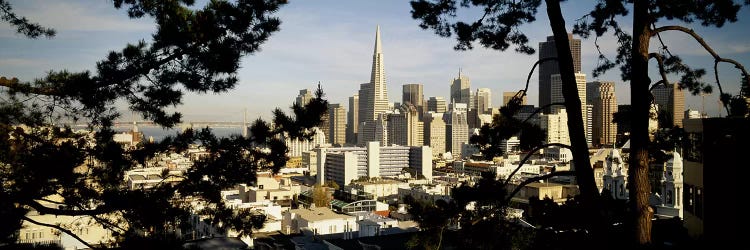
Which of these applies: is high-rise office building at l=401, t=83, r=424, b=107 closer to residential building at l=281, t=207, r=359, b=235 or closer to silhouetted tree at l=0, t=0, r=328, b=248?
residential building at l=281, t=207, r=359, b=235

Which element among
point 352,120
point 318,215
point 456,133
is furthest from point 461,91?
point 318,215

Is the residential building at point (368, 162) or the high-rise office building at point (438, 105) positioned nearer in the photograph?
the residential building at point (368, 162)

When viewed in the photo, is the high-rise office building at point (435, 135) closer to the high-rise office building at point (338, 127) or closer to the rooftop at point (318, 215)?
the high-rise office building at point (338, 127)

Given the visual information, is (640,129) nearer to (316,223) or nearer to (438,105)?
(316,223)

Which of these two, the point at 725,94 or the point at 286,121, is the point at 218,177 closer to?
the point at 286,121

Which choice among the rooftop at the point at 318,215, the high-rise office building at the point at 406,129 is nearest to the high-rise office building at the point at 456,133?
the high-rise office building at the point at 406,129
